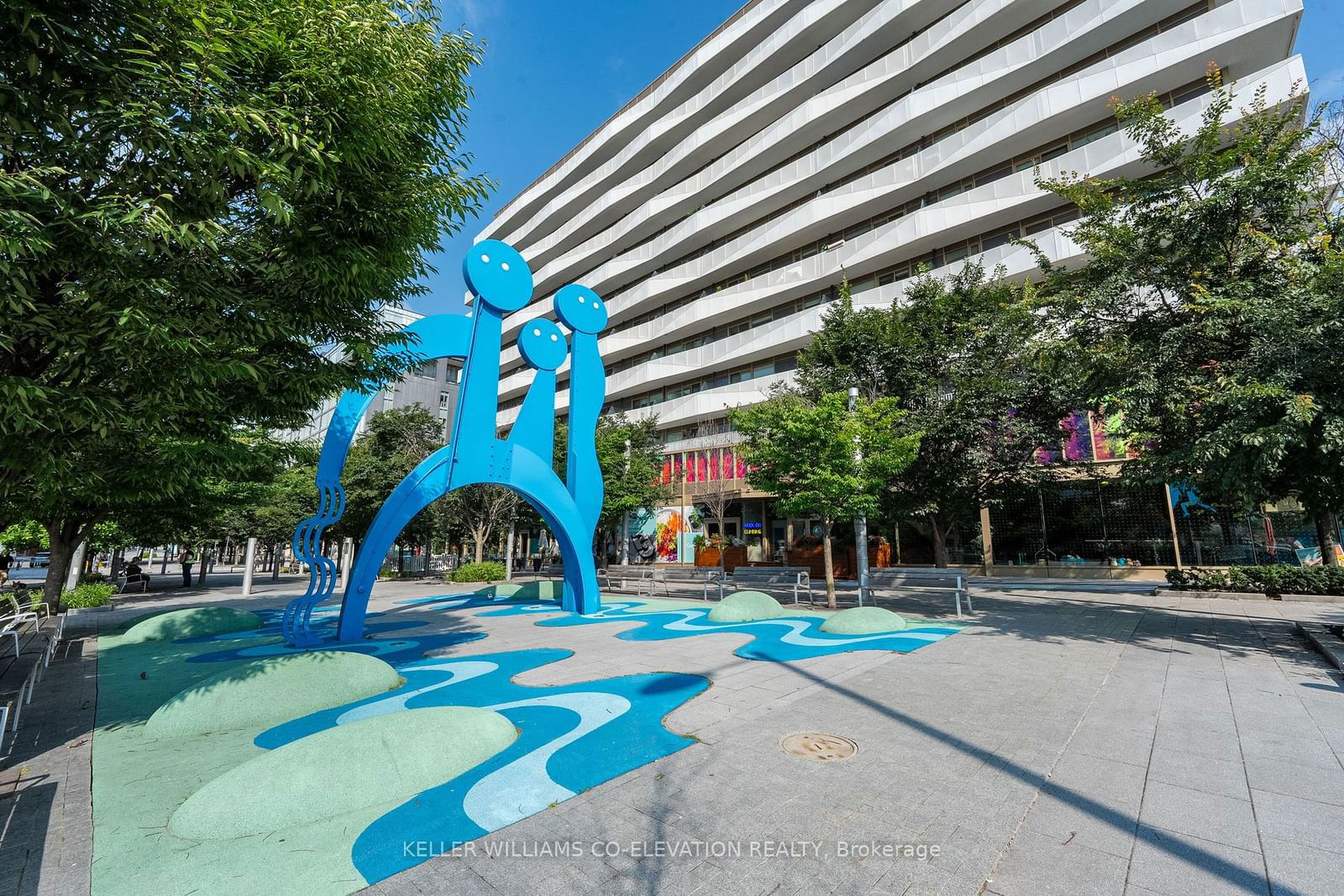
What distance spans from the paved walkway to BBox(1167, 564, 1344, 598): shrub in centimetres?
1092

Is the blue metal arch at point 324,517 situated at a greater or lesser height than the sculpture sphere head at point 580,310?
lesser

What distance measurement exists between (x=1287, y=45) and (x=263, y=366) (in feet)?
107

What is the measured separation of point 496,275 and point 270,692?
31.1ft

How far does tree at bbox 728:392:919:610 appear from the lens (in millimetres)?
13781

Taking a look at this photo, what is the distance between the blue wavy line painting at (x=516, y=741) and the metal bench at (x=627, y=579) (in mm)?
12605

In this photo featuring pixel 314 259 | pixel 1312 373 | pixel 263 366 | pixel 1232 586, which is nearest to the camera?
pixel 314 259

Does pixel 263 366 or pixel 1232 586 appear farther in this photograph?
pixel 1232 586

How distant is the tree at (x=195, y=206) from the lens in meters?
3.85

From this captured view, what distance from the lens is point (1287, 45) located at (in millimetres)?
20094

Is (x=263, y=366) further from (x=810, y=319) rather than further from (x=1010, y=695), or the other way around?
(x=810, y=319)

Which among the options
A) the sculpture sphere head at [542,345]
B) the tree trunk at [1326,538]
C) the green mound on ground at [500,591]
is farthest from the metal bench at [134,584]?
the tree trunk at [1326,538]

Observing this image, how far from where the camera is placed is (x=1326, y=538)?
58.0 ft

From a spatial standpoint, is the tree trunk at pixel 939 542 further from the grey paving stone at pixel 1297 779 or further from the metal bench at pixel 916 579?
the grey paving stone at pixel 1297 779

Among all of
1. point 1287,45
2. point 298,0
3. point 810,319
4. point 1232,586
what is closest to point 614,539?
point 810,319
